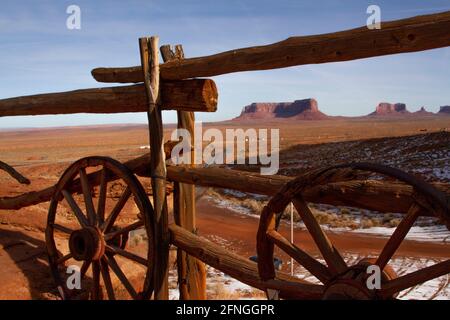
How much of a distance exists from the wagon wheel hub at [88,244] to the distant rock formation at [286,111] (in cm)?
17099

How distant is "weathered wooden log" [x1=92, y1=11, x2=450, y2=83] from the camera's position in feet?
9.66

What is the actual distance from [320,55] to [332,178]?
3.27 ft

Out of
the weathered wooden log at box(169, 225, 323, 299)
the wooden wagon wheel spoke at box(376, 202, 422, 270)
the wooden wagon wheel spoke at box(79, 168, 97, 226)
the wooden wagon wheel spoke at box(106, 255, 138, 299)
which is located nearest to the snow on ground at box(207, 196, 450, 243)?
the weathered wooden log at box(169, 225, 323, 299)

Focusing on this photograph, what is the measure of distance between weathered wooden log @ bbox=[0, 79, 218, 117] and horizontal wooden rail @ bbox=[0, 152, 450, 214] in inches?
22.0

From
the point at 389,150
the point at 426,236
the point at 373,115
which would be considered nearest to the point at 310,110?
the point at 373,115

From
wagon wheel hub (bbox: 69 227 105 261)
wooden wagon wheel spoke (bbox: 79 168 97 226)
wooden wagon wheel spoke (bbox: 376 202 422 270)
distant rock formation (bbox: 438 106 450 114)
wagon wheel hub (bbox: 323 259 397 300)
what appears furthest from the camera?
distant rock formation (bbox: 438 106 450 114)

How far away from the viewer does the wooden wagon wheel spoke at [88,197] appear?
16.9ft

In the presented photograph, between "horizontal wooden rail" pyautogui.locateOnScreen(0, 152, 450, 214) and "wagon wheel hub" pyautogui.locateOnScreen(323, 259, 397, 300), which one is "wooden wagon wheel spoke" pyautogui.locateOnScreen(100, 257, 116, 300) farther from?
"wagon wheel hub" pyautogui.locateOnScreen(323, 259, 397, 300)

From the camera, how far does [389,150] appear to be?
2870 cm

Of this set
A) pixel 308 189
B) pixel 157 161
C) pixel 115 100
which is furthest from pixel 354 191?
pixel 115 100

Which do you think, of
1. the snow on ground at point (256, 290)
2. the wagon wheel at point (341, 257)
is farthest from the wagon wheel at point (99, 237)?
the snow on ground at point (256, 290)

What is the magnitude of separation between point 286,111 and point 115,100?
18565 cm

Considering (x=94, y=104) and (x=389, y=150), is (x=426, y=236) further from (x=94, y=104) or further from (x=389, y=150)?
(x=389, y=150)

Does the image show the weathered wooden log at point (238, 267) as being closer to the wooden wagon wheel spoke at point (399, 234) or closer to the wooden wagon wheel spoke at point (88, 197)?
the wooden wagon wheel spoke at point (399, 234)
